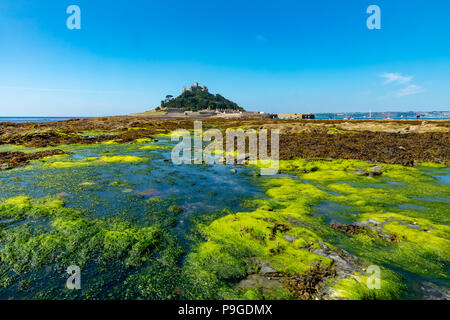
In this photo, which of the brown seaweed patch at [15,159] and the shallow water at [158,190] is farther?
the brown seaweed patch at [15,159]

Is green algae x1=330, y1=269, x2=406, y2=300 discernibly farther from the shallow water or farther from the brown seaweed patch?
the brown seaweed patch

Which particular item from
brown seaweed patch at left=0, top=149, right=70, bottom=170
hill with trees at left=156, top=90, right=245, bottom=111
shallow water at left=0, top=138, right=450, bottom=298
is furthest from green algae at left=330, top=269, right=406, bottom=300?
hill with trees at left=156, top=90, right=245, bottom=111

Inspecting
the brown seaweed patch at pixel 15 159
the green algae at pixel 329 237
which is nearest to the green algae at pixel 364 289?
the green algae at pixel 329 237

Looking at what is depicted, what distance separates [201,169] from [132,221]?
8.47 meters

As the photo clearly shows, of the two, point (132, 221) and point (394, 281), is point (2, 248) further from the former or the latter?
point (394, 281)

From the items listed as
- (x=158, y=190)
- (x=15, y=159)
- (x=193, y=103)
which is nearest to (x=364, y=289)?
(x=158, y=190)

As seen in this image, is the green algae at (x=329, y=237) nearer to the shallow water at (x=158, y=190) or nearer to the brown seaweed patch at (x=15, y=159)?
the shallow water at (x=158, y=190)

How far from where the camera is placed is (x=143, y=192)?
36.1 feet

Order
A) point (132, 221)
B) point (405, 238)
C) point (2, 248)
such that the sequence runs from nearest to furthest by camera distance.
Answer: point (2, 248)
point (405, 238)
point (132, 221)

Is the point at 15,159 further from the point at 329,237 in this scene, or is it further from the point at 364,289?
the point at 364,289

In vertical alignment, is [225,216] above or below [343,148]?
below

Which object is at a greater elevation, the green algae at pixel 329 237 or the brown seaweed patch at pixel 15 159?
the brown seaweed patch at pixel 15 159
